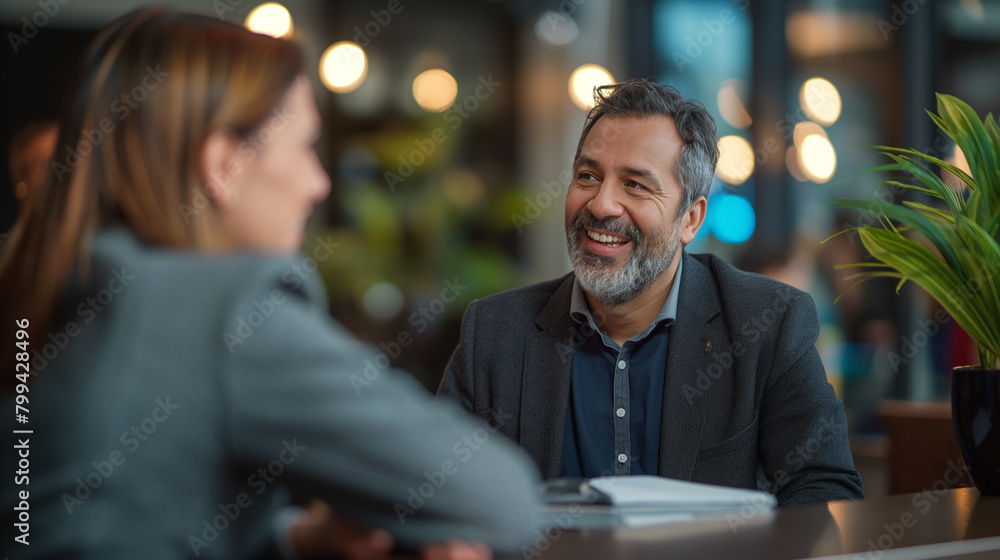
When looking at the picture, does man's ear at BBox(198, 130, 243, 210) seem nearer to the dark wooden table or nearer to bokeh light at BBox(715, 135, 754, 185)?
the dark wooden table

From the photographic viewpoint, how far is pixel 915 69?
5.09m

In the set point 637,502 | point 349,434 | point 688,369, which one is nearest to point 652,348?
point 688,369

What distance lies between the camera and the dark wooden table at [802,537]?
115 cm

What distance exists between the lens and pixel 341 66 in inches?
216

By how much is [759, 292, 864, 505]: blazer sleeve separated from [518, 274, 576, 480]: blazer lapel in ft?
1.51

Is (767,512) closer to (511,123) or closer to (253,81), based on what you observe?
(253,81)

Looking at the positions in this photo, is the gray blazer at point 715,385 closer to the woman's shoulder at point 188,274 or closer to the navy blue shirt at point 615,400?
the navy blue shirt at point 615,400

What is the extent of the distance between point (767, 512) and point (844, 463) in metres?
0.55

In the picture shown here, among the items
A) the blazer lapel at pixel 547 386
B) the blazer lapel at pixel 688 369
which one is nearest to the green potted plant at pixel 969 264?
the blazer lapel at pixel 688 369

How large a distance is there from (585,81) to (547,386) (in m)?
4.06

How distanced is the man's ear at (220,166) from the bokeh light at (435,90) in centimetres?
493

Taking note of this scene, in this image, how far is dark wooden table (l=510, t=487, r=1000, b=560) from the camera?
115 centimetres

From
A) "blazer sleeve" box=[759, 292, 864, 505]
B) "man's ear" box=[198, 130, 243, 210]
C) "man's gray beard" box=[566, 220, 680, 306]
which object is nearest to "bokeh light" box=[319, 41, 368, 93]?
"man's gray beard" box=[566, 220, 680, 306]

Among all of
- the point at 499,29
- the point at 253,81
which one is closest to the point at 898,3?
the point at 499,29
